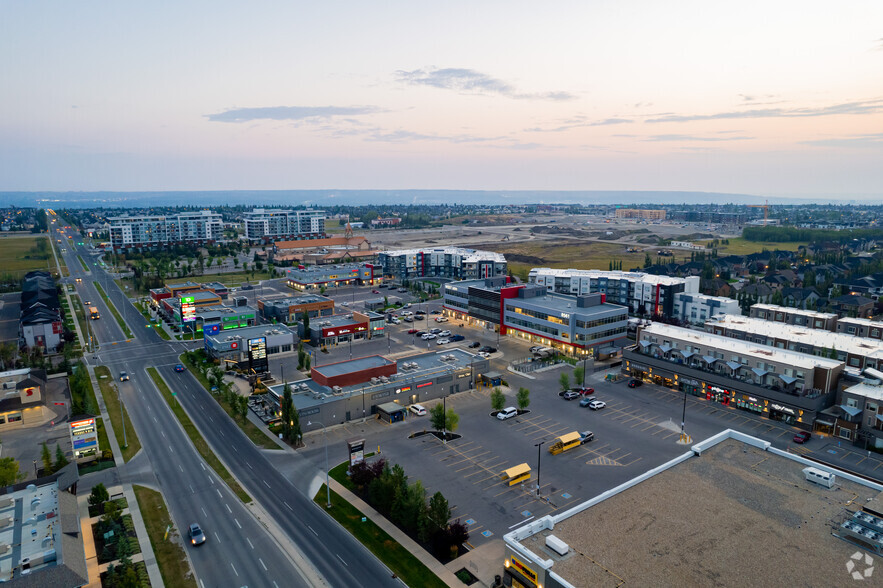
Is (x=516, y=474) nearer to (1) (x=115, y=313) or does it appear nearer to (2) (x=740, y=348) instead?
(2) (x=740, y=348)

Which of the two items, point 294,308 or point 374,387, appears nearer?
point 374,387

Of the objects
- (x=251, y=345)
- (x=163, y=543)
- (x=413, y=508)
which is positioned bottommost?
(x=163, y=543)

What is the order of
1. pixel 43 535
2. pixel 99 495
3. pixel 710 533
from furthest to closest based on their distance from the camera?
pixel 99 495
pixel 43 535
pixel 710 533

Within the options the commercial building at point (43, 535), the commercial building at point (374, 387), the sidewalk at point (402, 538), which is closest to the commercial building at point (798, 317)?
the commercial building at point (374, 387)

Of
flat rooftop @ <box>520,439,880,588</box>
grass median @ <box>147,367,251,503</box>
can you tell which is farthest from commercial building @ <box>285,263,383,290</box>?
flat rooftop @ <box>520,439,880,588</box>

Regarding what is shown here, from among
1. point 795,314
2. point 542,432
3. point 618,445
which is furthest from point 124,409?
point 795,314

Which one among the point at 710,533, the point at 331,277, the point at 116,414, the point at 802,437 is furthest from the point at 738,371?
the point at 331,277

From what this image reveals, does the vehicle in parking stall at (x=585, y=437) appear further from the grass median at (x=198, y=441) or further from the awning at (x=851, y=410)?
the grass median at (x=198, y=441)
